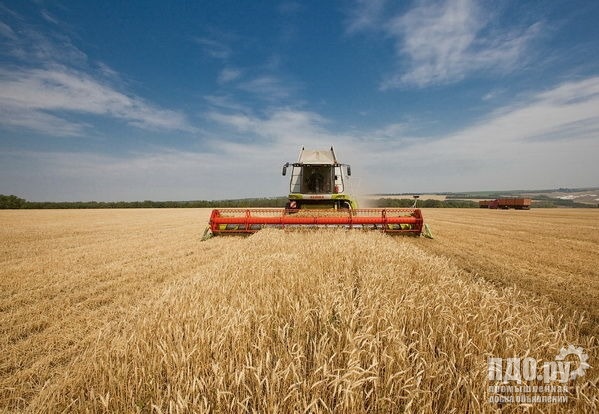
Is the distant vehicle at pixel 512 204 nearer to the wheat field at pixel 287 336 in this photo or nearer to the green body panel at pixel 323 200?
the green body panel at pixel 323 200

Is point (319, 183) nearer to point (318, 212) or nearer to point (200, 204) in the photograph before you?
point (318, 212)

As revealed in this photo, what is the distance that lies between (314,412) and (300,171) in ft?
37.9

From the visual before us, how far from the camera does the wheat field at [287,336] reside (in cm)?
162

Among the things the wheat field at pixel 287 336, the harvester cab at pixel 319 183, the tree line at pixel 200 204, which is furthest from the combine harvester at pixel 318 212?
the tree line at pixel 200 204

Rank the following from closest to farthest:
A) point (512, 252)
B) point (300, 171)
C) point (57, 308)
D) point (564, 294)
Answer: point (57, 308) < point (564, 294) < point (512, 252) < point (300, 171)

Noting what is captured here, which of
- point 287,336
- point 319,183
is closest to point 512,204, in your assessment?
point 319,183

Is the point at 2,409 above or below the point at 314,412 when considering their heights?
below

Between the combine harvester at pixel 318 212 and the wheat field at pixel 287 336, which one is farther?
the combine harvester at pixel 318 212

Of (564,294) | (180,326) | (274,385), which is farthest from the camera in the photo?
(564,294)

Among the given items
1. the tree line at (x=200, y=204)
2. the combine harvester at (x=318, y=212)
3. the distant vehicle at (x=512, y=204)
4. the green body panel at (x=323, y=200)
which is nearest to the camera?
the combine harvester at (x=318, y=212)

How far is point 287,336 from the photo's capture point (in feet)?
7.24

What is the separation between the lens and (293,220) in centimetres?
994

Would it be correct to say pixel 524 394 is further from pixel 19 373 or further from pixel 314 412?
pixel 19 373

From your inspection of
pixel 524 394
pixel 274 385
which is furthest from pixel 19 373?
pixel 524 394
